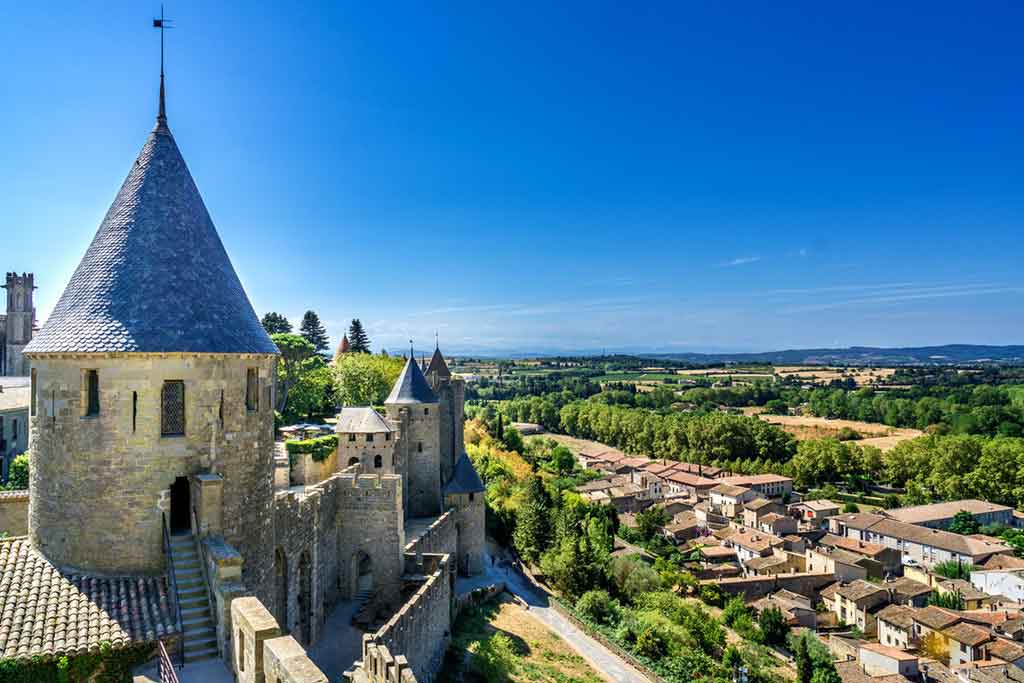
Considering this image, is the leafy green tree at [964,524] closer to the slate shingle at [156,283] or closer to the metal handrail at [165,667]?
the slate shingle at [156,283]

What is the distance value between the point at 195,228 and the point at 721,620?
167 feet

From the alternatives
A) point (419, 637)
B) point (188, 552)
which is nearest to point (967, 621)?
point (419, 637)

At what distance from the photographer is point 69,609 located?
1012 cm

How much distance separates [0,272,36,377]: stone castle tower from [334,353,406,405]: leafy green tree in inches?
970

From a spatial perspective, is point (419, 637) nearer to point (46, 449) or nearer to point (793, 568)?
point (46, 449)

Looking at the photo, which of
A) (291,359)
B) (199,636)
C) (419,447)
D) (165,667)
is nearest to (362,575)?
(419,447)

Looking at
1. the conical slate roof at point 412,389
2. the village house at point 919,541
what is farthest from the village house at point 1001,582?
the conical slate roof at point 412,389

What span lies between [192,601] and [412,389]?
24.7 meters

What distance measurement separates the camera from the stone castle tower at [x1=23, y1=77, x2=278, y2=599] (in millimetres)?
10852

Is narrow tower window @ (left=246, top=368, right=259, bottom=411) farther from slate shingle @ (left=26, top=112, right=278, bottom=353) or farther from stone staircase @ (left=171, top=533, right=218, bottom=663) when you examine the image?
stone staircase @ (left=171, top=533, right=218, bottom=663)

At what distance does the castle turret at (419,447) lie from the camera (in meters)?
34.3

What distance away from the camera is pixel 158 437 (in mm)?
11031

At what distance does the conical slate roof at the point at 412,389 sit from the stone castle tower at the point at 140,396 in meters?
22.3

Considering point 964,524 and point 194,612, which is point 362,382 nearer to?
point 194,612
